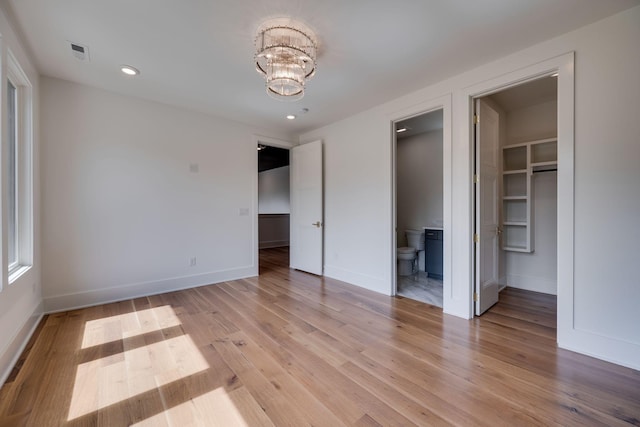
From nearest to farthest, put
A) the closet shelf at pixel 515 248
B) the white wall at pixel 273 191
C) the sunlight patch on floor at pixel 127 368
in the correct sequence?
the sunlight patch on floor at pixel 127 368
the closet shelf at pixel 515 248
the white wall at pixel 273 191

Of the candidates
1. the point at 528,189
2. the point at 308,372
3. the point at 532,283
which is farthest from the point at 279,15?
the point at 532,283

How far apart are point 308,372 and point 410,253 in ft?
10.1

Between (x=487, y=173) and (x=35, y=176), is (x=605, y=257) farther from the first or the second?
(x=35, y=176)

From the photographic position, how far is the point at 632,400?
1.61m

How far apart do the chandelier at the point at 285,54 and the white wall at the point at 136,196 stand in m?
2.06

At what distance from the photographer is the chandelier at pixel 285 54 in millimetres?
2057

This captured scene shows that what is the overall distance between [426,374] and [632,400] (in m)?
1.18

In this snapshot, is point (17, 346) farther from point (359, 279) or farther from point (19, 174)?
point (359, 279)

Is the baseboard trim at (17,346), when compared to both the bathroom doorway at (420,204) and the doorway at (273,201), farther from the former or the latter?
the doorway at (273,201)

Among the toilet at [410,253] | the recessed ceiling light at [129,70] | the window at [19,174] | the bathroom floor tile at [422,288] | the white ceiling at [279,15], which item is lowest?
the bathroom floor tile at [422,288]

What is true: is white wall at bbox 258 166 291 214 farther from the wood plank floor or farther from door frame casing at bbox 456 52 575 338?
door frame casing at bbox 456 52 575 338

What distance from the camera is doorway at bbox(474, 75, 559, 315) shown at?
9.75ft

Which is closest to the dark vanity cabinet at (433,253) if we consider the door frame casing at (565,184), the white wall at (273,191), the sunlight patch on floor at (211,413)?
the door frame casing at (565,184)

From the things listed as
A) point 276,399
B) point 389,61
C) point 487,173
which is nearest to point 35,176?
point 276,399
